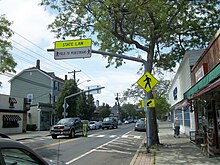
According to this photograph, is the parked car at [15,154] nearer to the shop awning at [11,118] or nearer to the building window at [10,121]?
the building window at [10,121]

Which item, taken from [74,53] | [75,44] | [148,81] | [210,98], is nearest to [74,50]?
[74,53]

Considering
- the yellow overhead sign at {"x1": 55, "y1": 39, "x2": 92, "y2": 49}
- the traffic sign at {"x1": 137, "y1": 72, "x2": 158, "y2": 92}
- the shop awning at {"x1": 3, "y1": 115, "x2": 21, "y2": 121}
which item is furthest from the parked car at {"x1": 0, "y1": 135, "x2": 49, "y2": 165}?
the shop awning at {"x1": 3, "y1": 115, "x2": 21, "y2": 121}

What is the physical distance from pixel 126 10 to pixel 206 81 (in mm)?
5912

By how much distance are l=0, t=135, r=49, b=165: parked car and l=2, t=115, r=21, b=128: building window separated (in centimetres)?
2946

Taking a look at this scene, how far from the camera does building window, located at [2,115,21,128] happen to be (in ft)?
101

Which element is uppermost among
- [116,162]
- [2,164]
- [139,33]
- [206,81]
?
[139,33]

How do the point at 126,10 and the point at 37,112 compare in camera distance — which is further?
the point at 37,112

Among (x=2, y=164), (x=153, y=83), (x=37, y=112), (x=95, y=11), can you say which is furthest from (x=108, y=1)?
(x=37, y=112)

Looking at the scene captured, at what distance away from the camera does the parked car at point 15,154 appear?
279cm

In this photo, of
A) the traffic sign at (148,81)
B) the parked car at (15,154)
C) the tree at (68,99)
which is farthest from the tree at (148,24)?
the tree at (68,99)

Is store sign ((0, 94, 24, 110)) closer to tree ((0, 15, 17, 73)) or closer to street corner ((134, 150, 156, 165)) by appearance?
tree ((0, 15, 17, 73))

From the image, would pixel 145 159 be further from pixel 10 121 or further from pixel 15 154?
pixel 10 121

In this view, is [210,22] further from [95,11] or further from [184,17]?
[95,11]

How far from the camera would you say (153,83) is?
510 inches
